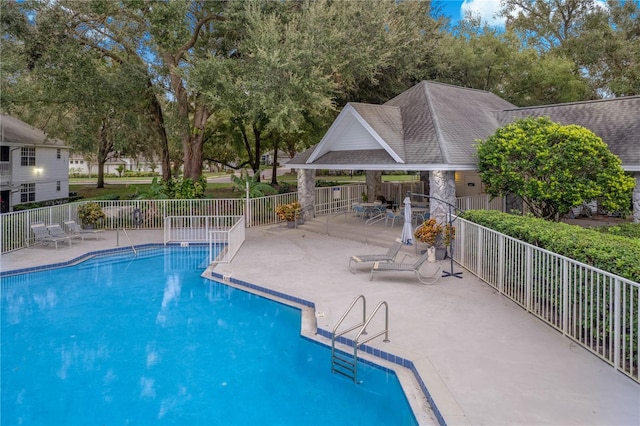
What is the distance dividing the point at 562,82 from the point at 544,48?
12610mm

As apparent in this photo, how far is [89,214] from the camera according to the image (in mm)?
19156

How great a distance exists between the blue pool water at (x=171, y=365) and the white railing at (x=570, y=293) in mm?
3311

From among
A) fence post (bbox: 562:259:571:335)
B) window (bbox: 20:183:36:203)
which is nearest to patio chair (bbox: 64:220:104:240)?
window (bbox: 20:183:36:203)

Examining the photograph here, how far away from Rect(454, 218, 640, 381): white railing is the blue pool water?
331cm

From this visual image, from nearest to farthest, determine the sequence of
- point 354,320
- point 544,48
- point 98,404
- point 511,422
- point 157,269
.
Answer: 1. point 511,422
2. point 98,404
3. point 354,320
4. point 157,269
5. point 544,48

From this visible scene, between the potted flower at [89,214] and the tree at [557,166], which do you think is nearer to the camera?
the tree at [557,166]

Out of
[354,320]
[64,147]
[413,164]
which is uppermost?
[64,147]

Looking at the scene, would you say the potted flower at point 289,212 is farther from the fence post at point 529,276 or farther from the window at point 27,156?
the window at point 27,156

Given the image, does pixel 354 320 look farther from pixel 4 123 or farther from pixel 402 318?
pixel 4 123

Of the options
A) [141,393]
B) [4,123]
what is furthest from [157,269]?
[4,123]

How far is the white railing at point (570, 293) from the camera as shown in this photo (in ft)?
21.0

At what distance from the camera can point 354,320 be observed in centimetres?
871

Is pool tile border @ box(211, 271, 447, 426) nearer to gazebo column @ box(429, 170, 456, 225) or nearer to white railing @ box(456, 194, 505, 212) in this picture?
gazebo column @ box(429, 170, 456, 225)

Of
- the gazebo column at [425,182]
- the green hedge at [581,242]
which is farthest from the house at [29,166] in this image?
the green hedge at [581,242]
